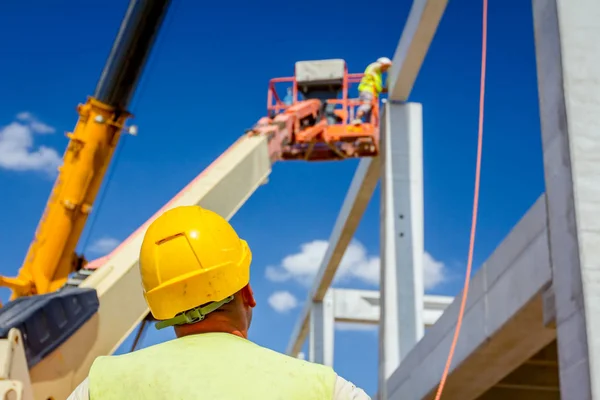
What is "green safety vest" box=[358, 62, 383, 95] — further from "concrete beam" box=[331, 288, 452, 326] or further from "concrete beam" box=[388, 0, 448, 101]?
"concrete beam" box=[331, 288, 452, 326]

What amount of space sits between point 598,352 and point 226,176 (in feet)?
16.6

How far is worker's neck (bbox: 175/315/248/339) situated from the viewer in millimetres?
1789

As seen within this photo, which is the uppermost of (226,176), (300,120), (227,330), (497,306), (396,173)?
(300,120)

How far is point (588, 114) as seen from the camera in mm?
4336

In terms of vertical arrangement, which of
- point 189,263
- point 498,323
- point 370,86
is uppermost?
point 370,86

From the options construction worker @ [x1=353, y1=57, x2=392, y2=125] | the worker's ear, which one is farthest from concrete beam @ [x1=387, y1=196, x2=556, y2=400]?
construction worker @ [x1=353, y1=57, x2=392, y2=125]

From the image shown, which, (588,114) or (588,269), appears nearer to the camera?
(588,269)

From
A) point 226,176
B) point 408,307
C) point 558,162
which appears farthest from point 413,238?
point 558,162

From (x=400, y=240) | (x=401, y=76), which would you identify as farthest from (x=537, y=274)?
(x=401, y=76)

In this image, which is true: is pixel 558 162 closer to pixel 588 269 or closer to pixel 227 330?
pixel 588 269

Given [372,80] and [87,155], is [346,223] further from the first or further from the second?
[87,155]

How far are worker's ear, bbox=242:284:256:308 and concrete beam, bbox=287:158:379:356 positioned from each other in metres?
12.0

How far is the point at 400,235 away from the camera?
11766 mm

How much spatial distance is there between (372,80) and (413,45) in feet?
6.86
